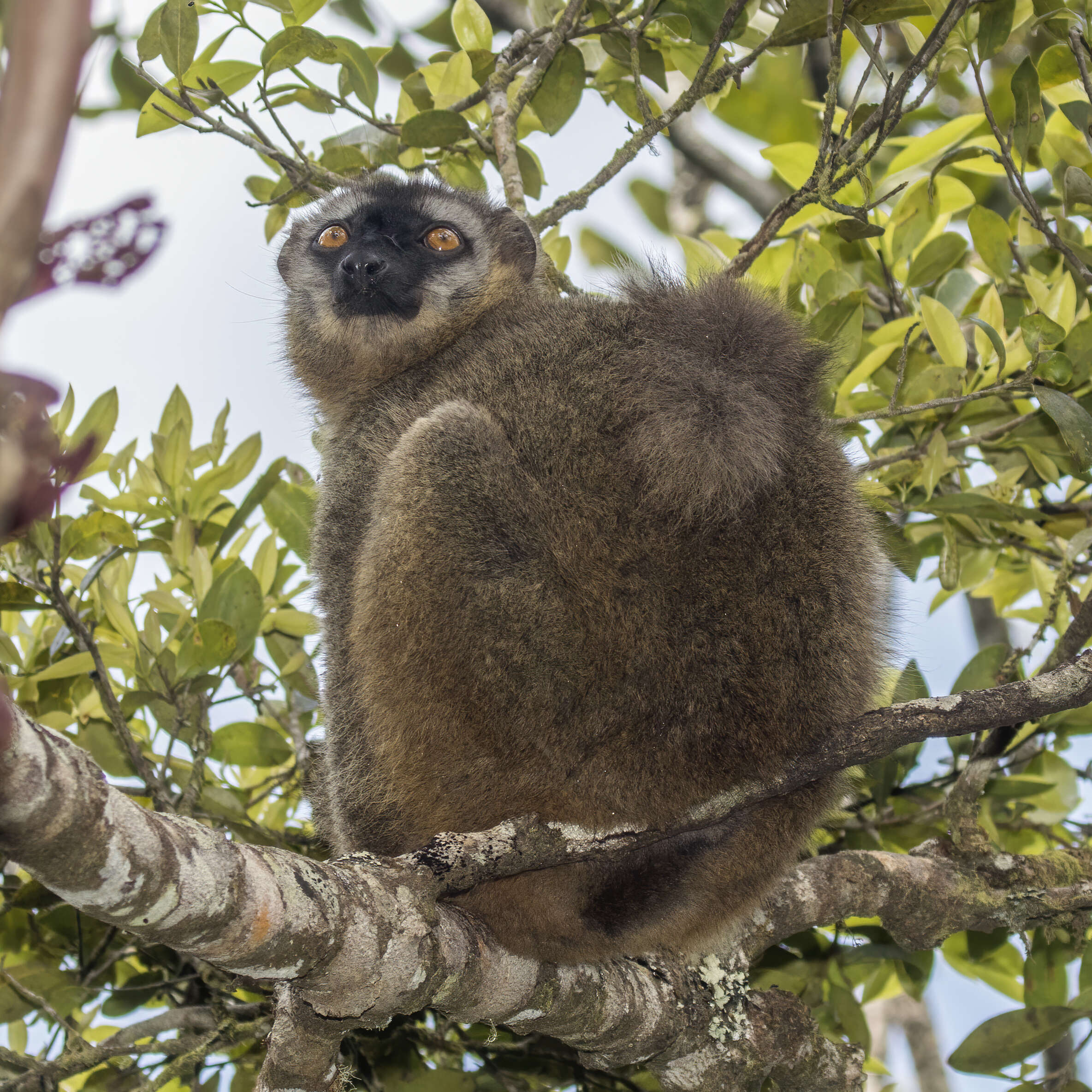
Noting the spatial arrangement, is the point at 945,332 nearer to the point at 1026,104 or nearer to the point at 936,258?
the point at 936,258

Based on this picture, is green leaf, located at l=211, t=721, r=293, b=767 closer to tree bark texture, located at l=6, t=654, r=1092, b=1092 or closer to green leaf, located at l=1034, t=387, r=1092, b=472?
tree bark texture, located at l=6, t=654, r=1092, b=1092

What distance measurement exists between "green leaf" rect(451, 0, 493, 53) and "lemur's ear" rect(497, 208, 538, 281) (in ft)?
2.22

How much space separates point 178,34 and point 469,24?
3.96 feet

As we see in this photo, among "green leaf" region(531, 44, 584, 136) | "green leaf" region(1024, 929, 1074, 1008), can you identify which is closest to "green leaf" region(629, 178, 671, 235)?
"green leaf" region(531, 44, 584, 136)

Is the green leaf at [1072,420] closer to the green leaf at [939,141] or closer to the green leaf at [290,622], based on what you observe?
the green leaf at [939,141]

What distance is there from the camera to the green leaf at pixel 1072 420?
121 inches

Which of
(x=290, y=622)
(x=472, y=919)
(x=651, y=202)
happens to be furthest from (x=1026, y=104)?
(x=651, y=202)

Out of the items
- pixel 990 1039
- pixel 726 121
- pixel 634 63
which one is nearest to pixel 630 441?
pixel 634 63

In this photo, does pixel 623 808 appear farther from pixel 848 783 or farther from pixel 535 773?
pixel 848 783

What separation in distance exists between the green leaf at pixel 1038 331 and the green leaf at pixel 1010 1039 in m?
1.92

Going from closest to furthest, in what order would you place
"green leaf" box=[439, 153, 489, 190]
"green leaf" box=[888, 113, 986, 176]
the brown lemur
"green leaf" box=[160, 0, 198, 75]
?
the brown lemur < "green leaf" box=[160, 0, 198, 75] < "green leaf" box=[888, 113, 986, 176] < "green leaf" box=[439, 153, 489, 190]

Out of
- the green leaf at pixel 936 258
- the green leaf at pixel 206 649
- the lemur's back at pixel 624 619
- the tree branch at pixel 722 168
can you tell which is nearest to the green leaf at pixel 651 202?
the tree branch at pixel 722 168

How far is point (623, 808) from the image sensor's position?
2.68m

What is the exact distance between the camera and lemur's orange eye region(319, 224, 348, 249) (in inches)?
166
